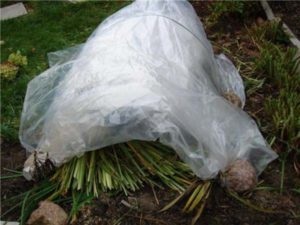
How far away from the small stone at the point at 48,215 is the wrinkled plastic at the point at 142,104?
0.92ft

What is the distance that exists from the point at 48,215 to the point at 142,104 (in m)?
0.80

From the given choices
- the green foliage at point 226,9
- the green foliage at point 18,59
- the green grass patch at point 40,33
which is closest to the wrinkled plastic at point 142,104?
the green grass patch at point 40,33

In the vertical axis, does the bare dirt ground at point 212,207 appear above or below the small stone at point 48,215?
below

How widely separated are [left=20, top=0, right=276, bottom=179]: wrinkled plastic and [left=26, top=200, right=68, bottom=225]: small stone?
0.28 meters

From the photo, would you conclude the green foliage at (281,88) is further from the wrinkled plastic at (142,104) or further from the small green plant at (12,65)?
the small green plant at (12,65)

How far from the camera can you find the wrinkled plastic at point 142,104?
2.85m

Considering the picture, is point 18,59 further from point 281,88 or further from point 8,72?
point 281,88

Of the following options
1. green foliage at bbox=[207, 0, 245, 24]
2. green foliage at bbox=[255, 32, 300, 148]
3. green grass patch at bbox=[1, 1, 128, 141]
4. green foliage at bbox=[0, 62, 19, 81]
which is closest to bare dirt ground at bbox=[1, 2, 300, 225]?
green foliage at bbox=[255, 32, 300, 148]

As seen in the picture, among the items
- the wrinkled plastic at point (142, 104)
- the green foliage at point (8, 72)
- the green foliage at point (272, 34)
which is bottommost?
the green foliage at point (272, 34)

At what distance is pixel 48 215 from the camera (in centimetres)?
276

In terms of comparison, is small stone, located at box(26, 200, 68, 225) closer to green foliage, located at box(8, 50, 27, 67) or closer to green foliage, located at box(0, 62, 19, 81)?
green foliage, located at box(0, 62, 19, 81)

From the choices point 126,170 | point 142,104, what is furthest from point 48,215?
point 142,104

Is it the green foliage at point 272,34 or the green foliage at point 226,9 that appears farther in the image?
the green foliage at point 226,9

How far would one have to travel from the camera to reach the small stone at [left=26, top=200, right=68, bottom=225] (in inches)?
108
